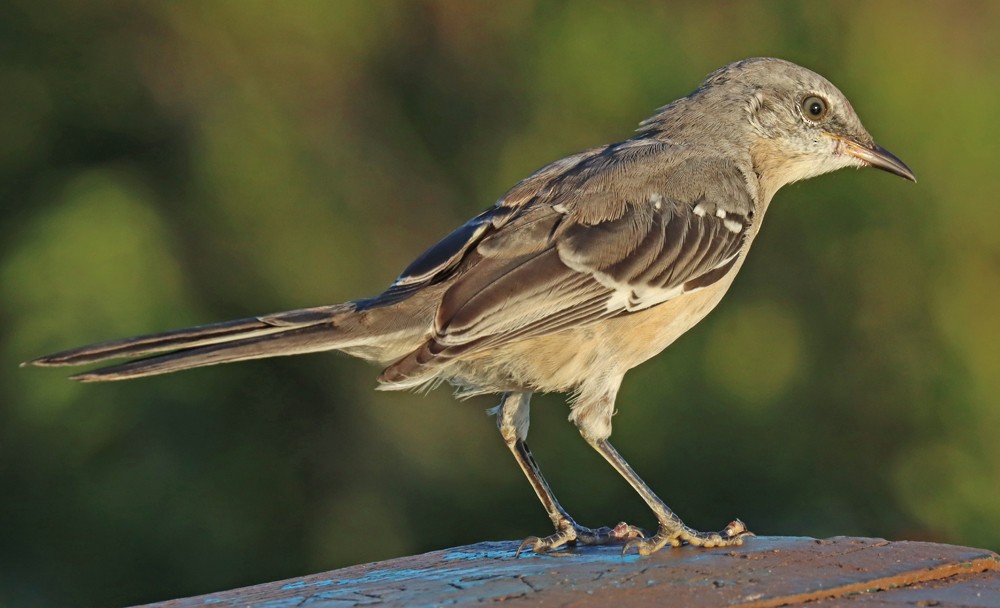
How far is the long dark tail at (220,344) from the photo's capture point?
3199 mm

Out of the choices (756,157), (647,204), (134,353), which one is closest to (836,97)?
(756,157)

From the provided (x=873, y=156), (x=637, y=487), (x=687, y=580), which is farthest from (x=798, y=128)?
(x=687, y=580)

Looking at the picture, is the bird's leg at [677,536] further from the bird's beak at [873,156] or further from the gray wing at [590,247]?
the bird's beak at [873,156]

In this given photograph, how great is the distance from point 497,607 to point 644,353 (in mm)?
1543

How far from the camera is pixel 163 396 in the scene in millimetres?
5551

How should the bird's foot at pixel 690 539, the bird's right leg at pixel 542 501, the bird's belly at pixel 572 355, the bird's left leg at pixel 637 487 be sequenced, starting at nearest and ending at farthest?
the bird's foot at pixel 690 539
the bird's left leg at pixel 637 487
the bird's right leg at pixel 542 501
the bird's belly at pixel 572 355

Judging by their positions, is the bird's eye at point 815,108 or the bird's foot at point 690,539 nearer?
the bird's foot at point 690,539

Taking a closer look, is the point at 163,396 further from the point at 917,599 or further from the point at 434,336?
the point at 917,599

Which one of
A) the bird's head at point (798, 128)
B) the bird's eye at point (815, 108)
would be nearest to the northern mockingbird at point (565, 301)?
the bird's head at point (798, 128)

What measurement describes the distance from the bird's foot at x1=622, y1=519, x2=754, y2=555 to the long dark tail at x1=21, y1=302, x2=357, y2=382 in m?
1.08

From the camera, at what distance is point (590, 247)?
400 cm

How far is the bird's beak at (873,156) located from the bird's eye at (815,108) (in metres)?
0.08

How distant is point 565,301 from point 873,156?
161 centimetres

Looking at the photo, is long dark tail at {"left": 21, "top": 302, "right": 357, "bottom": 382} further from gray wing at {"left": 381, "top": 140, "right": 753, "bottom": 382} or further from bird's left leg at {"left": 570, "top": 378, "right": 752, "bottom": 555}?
bird's left leg at {"left": 570, "top": 378, "right": 752, "bottom": 555}
